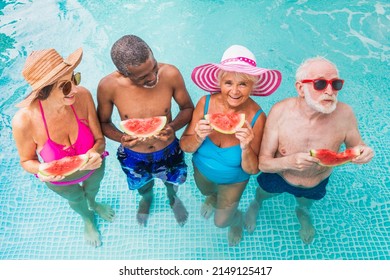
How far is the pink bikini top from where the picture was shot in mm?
3391

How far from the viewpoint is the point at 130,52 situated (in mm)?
3053

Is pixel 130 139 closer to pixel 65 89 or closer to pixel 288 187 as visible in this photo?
pixel 65 89

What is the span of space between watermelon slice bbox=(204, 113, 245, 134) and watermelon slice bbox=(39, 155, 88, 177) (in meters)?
1.20

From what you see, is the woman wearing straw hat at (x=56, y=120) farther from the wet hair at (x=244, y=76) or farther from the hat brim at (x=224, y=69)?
the wet hair at (x=244, y=76)

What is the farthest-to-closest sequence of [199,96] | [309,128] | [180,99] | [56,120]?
1. [199,96]
2. [180,99]
3. [309,128]
4. [56,120]

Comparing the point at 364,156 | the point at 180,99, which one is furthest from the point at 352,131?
the point at 180,99

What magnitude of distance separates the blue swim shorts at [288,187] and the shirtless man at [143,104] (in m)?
1.00

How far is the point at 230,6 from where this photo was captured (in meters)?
8.12

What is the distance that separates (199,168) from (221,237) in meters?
1.44

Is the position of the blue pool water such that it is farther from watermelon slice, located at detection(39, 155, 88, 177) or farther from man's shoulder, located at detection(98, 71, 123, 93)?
man's shoulder, located at detection(98, 71, 123, 93)

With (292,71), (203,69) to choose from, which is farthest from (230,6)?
(203,69)

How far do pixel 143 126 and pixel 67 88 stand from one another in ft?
2.58

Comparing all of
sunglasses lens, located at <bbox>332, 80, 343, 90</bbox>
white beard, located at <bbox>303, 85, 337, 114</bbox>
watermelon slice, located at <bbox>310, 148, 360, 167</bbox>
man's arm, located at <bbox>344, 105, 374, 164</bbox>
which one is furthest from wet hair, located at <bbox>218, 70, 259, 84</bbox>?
man's arm, located at <bbox>344, 105, 374, 164</bbox>
